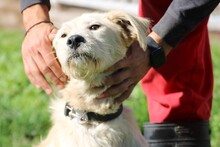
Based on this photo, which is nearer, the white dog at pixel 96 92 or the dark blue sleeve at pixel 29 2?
the white dog at pixel 96 92

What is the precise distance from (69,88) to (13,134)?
1.87 m

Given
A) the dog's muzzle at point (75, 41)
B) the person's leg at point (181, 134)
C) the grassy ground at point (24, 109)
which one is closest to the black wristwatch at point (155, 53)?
the dog's muzzle at point (75, 41)

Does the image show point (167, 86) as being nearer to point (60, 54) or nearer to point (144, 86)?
point (144, 86)

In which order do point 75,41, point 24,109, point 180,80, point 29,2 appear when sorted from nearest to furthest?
point 75,41, point 29,2, point 180,80, point 24,109

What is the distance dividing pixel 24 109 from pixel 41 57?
2367 mm

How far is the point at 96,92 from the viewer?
12.0 feet

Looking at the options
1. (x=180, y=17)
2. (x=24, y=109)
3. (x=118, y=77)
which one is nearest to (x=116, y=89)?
(x=118, y=77)

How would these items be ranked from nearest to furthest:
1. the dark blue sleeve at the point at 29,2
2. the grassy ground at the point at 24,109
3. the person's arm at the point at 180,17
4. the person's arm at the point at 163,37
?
the person's arm at the point at 163,37, the person's arm at the point at 180,17, the dark blue sleeve at the point at 29,2, the grassy ground at the point at 24,109

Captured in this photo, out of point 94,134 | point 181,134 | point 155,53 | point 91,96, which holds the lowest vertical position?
point 181,134

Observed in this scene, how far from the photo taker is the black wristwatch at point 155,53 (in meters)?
3.67

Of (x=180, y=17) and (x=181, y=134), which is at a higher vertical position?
(x=180, y=17)

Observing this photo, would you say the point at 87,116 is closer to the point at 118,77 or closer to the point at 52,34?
the point at 118,77

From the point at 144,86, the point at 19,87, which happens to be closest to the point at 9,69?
the point at 19,87

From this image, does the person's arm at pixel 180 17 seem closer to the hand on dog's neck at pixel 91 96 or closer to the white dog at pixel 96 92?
the white dog at pixel 96 92
